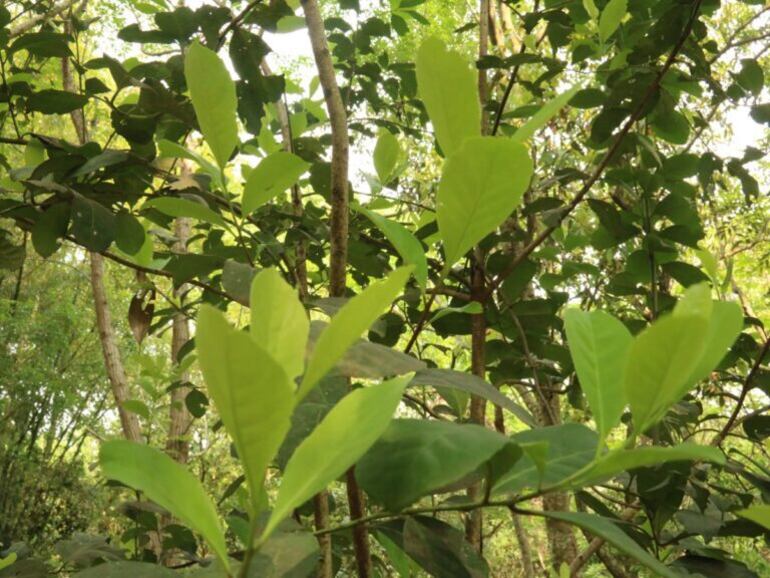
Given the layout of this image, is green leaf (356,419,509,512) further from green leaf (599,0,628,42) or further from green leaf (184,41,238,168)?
green leaf (599,0,628,42)

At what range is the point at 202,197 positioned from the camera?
1.98 feet

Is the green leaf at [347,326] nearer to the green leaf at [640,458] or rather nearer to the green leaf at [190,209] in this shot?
the green leaf at [640,458]

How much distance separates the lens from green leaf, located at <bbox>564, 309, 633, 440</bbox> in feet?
0.78

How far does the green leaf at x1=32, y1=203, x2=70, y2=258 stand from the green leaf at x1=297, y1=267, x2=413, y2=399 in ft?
1.57

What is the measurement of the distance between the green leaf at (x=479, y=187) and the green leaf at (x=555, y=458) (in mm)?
82

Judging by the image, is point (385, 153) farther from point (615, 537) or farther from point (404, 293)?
point (615, 537)

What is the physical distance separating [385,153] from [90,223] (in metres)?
0.26

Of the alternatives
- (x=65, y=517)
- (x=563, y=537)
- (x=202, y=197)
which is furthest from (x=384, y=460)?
(x=65, y=517)

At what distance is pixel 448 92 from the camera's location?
30 centimetres

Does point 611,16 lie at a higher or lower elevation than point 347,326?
higher

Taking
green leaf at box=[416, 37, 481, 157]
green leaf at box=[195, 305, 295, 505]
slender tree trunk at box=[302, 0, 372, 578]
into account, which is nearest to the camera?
green leaf at box=[195, 305, 295, 505]

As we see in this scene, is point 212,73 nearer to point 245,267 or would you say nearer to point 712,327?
point 245,267

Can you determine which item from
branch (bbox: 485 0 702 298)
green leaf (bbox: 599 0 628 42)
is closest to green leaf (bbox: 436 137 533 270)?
branch (bbox: 485 0 702 298)

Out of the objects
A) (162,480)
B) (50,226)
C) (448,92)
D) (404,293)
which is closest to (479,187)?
(448,92)
